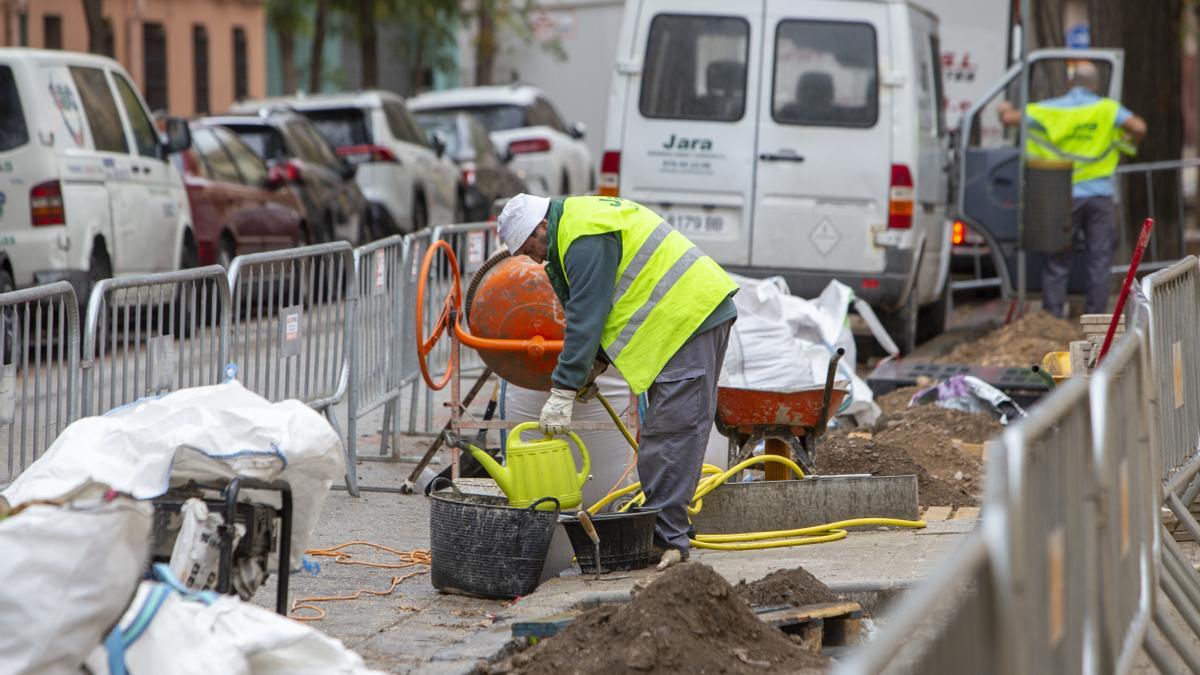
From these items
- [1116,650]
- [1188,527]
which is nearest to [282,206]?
[1188,527]

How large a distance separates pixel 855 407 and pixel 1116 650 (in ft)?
18.1

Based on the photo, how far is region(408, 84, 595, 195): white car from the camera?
24016mm

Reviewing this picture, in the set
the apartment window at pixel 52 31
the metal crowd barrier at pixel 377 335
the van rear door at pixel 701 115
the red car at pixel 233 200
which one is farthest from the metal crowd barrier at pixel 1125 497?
the apartment window at pixel 52 31

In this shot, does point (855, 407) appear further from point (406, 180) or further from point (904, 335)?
point (406, 180)

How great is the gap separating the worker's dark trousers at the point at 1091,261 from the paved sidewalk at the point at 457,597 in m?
6.64

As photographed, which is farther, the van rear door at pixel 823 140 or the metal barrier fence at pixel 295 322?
the van rear door at pixel 823 140

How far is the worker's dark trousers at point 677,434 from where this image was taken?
6.49 metres

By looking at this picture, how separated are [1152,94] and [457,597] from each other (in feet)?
43.0

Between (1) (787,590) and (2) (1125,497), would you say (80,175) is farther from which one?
(2) (1125,497)

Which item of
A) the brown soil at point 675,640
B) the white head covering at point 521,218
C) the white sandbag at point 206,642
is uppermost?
the white head covering at point 521,218

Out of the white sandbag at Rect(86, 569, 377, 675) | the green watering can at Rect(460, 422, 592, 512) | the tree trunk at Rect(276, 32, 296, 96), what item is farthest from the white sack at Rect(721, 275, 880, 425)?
the tree trunk at Rect(276, 32, 296, 96)

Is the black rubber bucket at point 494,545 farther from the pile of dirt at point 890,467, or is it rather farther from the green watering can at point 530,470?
the pile of dirt at point 890,467

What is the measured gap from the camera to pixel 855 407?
9.63m

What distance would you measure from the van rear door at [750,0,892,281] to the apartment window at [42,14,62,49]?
18220 mm
